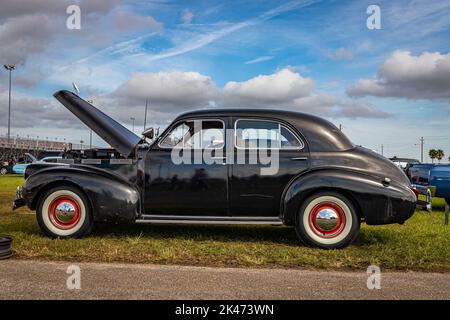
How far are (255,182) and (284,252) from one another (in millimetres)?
1052

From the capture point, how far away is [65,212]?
5855mm

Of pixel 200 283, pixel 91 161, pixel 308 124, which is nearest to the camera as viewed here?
pixel 200 283

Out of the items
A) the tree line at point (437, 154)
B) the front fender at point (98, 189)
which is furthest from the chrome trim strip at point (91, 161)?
the tree line at point (437, 154)

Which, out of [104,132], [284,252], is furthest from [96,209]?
[284,252]

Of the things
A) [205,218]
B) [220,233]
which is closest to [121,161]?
[205,218]

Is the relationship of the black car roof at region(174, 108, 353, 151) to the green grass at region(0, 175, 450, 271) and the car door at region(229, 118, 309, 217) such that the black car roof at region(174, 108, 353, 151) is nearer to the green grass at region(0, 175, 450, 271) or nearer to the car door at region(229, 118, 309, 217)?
the car door at region(229, 118, 309, 217)

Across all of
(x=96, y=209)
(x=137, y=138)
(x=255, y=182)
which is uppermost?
(x=137, y=138)

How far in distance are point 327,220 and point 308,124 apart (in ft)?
4.42

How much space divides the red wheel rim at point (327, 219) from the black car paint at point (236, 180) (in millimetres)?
219

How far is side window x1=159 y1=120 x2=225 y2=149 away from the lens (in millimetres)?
6020

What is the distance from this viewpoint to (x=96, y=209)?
5836mm

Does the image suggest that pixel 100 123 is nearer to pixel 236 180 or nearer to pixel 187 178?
pixel 187 178

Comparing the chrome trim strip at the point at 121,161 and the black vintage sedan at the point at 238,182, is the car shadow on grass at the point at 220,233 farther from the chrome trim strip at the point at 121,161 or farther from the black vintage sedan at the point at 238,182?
the chrome trim strip at the point at 121,161
